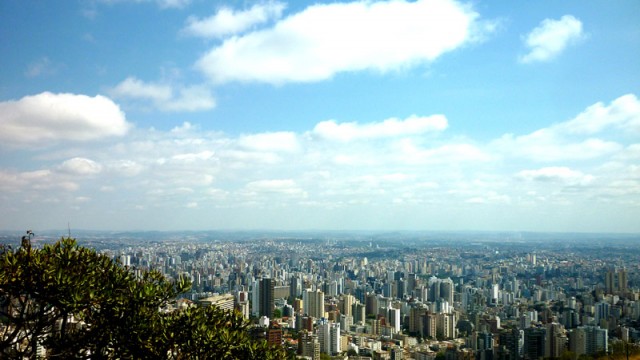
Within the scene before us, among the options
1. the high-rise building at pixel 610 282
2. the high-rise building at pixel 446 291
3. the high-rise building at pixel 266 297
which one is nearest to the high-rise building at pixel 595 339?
the high-rise building at pixel 610 282

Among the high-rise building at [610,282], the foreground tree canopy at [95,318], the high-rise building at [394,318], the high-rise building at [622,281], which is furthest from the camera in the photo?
the high-rise building at [610,282]

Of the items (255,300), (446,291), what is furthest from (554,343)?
(446,291)

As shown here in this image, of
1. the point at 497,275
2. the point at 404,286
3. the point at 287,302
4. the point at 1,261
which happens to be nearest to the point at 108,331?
the point at 1,261

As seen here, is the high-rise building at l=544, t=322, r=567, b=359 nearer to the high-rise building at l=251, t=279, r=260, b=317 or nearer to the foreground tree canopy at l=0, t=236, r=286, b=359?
the high-rise building at l=251, t=279, r=260, b=317

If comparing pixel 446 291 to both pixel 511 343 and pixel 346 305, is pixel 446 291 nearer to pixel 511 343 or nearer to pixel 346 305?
pixel 346 305

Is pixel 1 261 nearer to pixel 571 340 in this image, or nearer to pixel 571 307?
pixel 571 340

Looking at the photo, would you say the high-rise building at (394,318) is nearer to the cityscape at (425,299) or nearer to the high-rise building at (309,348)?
the cityscape at (425,299)
